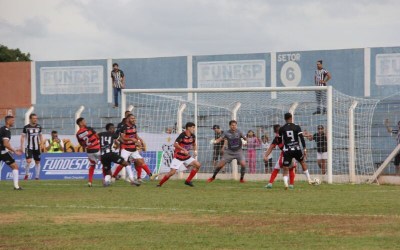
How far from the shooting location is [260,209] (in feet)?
56.0

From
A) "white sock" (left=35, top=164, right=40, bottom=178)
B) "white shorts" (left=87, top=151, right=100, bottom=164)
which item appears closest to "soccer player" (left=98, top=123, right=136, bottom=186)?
"white shorts" (left=87, top=151, right=100, bottom=164)

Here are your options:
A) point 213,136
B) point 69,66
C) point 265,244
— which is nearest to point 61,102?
point 69,66

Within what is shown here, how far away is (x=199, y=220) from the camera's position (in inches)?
587

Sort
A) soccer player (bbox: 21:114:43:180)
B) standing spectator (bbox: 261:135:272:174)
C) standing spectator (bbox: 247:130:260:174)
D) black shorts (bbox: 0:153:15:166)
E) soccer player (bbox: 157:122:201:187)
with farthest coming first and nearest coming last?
standing spectator (bbox: 247:130:260:174) → standing spectator (bbox: 261:135:272:174) → soccer player (bbox: 21:114:43:180) → soccer player (bbox: 157:122:201:187) → black shorts (bbox: 0:153:15:166)

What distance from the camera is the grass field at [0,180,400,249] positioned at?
11.9 meters

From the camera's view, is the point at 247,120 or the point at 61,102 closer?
the point at 247,120

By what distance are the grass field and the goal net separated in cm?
782

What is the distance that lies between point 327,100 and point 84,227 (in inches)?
671

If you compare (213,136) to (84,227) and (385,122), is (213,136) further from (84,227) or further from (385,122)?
(84,227)

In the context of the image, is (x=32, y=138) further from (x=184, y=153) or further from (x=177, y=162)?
(x=184, y=153)

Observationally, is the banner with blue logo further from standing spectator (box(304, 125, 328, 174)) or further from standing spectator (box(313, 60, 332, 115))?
standing spectator (box(313, 60, 332, 115))

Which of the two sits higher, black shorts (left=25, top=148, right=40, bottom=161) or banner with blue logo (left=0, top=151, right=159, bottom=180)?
black shorts (left=25, top=148, right=40, bottom=161)

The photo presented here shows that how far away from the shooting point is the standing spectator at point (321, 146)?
101ft

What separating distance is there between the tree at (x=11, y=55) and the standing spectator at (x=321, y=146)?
50.8 m
